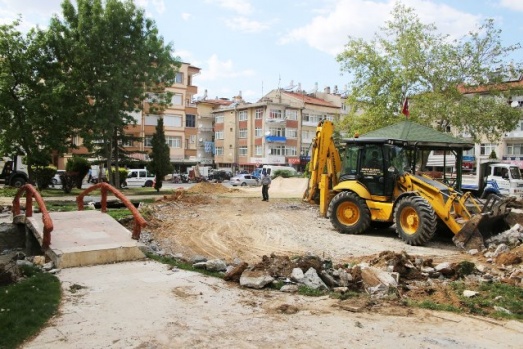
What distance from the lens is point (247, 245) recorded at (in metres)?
11.7

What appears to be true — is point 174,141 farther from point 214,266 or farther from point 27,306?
point 27,306

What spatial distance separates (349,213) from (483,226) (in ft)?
12.0

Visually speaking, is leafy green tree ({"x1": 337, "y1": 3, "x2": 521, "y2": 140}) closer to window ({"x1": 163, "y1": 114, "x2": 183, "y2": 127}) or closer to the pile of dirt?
the pile of dirt

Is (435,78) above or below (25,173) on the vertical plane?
above

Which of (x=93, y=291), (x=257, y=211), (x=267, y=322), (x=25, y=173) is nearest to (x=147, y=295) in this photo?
(x=93, y=291)

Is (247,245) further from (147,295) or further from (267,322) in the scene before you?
(267,322)

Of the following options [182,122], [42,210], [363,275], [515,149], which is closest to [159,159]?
[42,210]

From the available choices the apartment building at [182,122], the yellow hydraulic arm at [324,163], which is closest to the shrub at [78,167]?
the yellow hydraulic arm at [324,163]

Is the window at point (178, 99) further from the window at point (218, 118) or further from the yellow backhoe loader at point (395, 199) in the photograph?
the yellow backhoe loader at point (395, 199)

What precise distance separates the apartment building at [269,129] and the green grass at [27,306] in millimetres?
59453

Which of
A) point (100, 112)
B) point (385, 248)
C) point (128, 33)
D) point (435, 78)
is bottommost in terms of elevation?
point (385, 248)

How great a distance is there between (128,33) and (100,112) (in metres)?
4.53

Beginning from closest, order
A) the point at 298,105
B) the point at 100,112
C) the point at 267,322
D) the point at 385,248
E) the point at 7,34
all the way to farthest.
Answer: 1. the point at 267,322
2. the point at 385,248
3. the point at 7,34
4. the point at 100,112
5. the point at 298,105

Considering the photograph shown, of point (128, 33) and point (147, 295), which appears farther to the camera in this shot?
point (128, 33)
